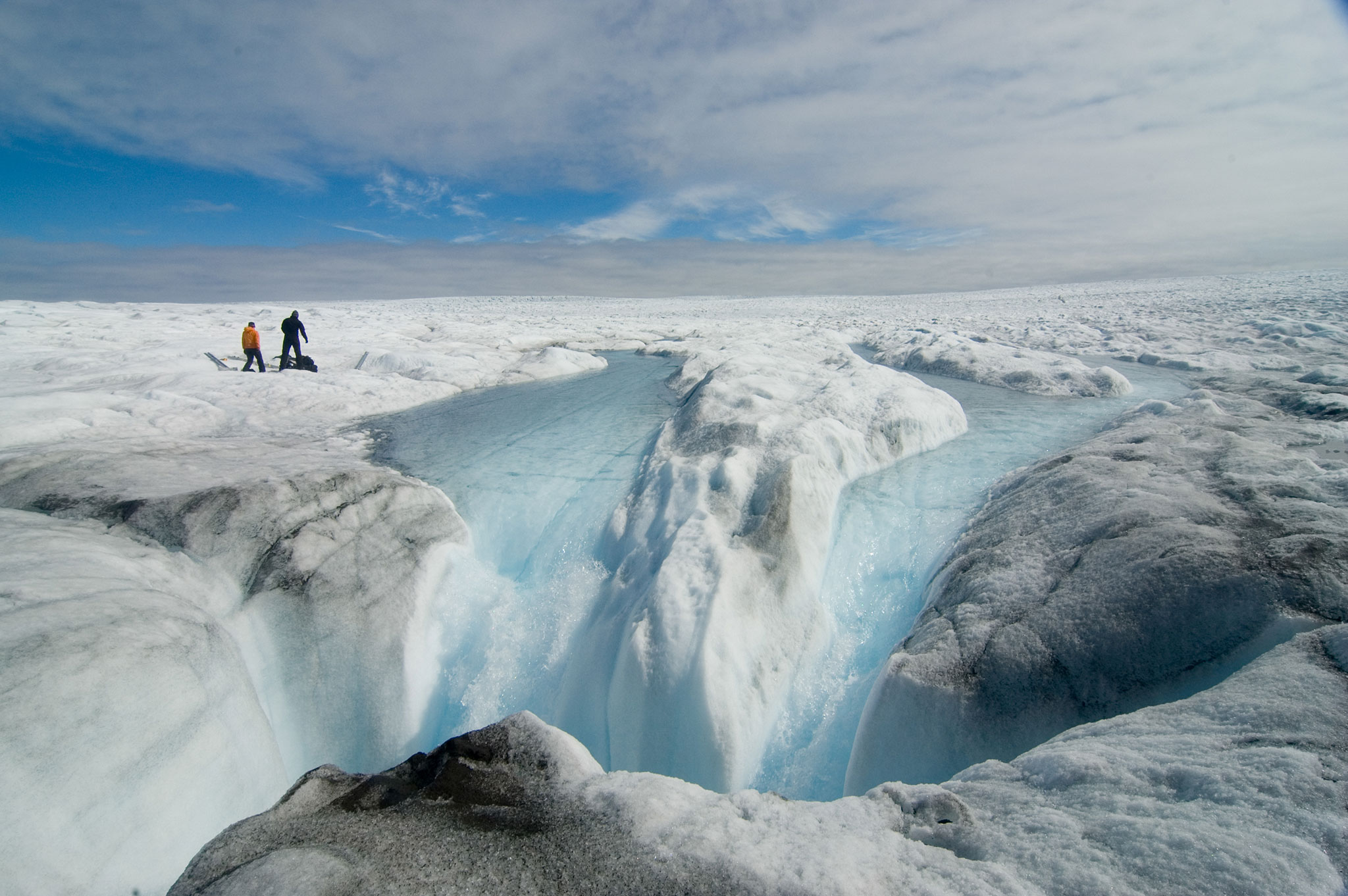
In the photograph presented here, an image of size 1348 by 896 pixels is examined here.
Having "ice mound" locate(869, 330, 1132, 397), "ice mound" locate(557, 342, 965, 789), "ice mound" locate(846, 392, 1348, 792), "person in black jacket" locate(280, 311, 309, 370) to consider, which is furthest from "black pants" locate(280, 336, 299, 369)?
"ice mound" locate(869, 330, 1132, 397)

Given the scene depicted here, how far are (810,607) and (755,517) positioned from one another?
939 mm

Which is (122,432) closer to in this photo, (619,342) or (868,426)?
(868,426)

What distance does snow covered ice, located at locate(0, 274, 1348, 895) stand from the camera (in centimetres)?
211

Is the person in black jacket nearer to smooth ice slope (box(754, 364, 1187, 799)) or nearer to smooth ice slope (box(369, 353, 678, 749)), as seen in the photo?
smooth ice slope (box(369, 353, 678, 749))

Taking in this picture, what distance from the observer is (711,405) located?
7562mm

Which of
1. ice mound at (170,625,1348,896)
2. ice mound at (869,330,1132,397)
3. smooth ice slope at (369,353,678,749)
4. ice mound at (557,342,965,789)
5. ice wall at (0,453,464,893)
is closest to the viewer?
ice mound at (170,625,1348,896)

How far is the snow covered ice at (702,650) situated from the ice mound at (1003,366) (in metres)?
2.06

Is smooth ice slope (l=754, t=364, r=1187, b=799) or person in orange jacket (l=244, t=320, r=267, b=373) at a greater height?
person in orange jacket (l=244, t=320, r=267, b=373)

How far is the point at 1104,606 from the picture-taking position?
343cm

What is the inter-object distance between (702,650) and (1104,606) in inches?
99.8

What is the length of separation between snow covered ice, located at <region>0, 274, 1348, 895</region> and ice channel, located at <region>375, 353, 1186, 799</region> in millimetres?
40

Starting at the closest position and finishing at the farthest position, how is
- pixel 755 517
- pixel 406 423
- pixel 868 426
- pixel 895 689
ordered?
pixel 895 689 → pixel 755 517 → pixel 868 426 → pixel 406 423

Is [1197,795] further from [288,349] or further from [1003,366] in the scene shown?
[288,349]

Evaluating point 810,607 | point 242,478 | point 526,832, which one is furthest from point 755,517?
point 242,478
